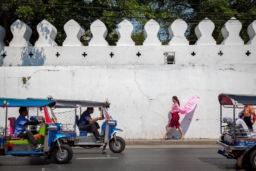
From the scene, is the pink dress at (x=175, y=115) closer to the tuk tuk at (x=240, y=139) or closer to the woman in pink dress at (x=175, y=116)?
the woman in pink dress at (x=175, y=116)

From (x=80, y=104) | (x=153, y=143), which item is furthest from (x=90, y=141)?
(x=153, y=143)

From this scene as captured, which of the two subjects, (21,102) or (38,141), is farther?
(38,141)

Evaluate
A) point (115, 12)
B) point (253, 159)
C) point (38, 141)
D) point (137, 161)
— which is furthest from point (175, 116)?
point (115, 12)

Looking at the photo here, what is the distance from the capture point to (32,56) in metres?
16.8

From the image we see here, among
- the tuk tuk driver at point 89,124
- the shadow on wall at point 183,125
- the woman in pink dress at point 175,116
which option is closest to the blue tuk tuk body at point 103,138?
the tuk tuk driver at point 89,124

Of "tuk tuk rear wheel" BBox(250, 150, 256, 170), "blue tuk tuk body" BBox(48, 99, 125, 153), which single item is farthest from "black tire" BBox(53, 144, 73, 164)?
"tuk tuk rear wheel" BBox(250, 150, 256, 170)

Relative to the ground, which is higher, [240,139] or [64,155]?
[240,139]

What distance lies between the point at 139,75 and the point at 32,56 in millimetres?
3508

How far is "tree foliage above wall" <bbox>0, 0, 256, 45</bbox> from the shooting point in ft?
67.2

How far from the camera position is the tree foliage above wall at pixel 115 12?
20.5 meters

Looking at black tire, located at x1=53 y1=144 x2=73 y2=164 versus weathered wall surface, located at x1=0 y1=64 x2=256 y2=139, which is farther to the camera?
weathered wall surface, located at x1=0 y1=64 x2=256 y2=139

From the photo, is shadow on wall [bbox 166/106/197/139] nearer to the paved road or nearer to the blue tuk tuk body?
the paved road

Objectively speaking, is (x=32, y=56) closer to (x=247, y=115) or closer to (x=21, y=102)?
(x=21, y=102)

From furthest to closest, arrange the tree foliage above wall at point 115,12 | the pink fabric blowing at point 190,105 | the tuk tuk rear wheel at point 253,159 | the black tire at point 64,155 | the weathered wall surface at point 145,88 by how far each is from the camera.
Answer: the tree foliage above wall at point 115,12
the weathered wall surface at point 145,88
the pink fabric blowing at point 190,105
the black tire at point 64,155
the tuk tuk rear wheel at point 253,159
